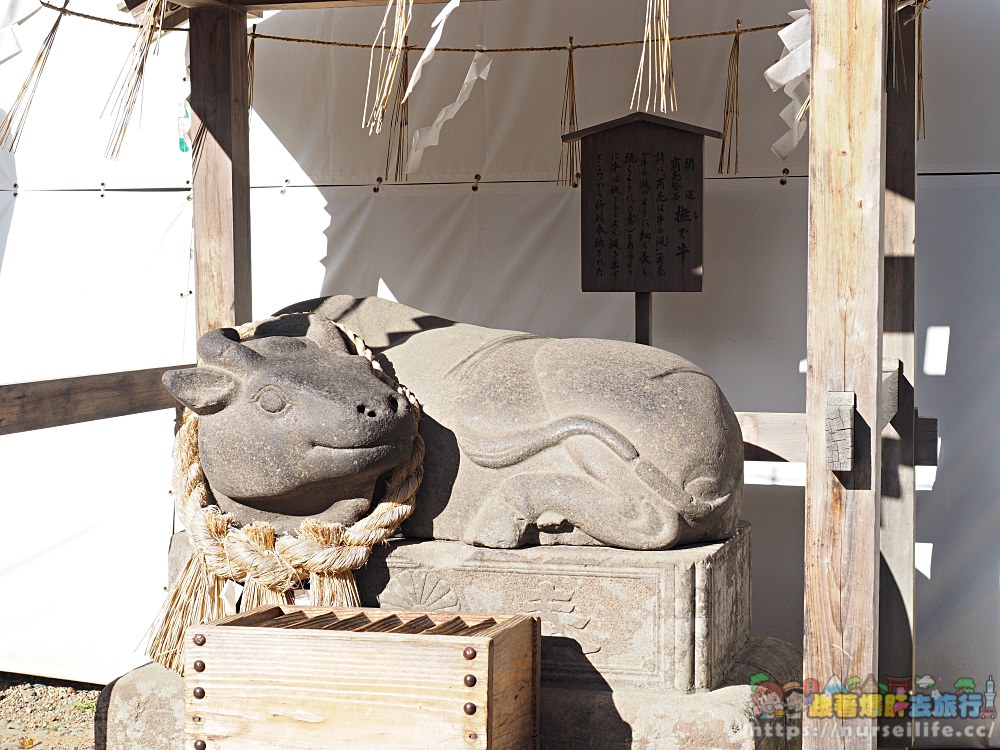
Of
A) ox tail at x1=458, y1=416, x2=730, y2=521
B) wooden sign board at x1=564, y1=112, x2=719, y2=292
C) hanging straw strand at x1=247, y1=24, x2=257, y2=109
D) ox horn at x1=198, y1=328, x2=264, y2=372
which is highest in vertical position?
hanging straw strand at x1=247, y1=24, x2=257, y2=109

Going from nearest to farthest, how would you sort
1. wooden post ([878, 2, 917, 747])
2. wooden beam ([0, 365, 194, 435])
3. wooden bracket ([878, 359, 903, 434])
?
1. wooden beam ([0, 365, 194, 435])
2. wooden bracket ([878, 359, 903, 434])
3. wooden post ([878, 2, 917, 747])

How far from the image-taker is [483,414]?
114 inches

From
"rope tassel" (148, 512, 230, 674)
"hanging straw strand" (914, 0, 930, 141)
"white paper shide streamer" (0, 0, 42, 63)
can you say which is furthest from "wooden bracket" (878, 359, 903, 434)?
"white paper shide streamer" (0, 0, 42, 63)

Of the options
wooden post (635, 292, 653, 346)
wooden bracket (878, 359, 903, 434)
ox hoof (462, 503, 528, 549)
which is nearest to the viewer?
ox hoof (462, 503, 528, 549)

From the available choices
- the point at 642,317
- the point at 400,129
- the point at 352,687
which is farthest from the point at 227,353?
the point at 400,129

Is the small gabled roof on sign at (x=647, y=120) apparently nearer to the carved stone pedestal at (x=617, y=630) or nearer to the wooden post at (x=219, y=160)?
the wooden post at (x=219, y=160)

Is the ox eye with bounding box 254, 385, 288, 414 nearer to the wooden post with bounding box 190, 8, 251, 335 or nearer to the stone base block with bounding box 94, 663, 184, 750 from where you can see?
the stone base block with bounding box 94, 663, 184, 750

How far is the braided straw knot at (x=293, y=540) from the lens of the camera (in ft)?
9.12

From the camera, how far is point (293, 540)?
2793mm

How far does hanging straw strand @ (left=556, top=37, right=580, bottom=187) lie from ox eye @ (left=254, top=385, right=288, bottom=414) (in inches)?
85.9

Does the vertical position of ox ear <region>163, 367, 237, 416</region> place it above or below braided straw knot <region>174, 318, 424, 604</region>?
above

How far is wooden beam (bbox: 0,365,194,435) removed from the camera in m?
3.05

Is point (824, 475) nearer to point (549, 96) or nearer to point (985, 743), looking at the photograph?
point (985, 743)

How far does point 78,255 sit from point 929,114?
11.7 ft
